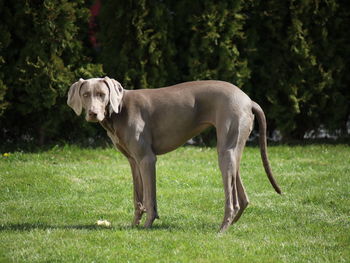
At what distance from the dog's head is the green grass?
1.30 meters

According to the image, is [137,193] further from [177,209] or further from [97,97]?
[97,97]

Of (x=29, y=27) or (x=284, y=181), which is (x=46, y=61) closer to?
(x=29, y=27)

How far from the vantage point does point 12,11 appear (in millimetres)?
11234

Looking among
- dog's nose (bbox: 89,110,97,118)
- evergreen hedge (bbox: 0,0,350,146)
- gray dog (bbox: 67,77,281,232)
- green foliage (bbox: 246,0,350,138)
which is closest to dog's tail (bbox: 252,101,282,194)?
gray dog (bbox: 67,77,281,232)

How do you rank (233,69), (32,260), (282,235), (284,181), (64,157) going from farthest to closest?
(233,69), (64,157), (284,181), (282,235), (32,260)

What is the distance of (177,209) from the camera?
7461mm

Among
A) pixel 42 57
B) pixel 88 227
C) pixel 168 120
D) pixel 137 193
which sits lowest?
pixel 88 227

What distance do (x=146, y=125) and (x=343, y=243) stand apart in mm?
2465

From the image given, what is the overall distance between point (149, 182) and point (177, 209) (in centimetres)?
124

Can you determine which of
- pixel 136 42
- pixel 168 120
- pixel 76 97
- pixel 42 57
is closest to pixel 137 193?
pixel 168 120

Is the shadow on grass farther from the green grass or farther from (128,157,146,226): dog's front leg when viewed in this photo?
(128,157,146,226): dog's front leg

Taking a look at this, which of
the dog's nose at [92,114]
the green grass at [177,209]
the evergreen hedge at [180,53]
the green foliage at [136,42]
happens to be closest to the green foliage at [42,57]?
the evergreen hedge at [180,53]

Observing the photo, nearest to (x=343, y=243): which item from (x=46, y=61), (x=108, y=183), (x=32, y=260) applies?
(x=32, y=260)

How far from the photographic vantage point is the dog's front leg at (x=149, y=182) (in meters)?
6.34
